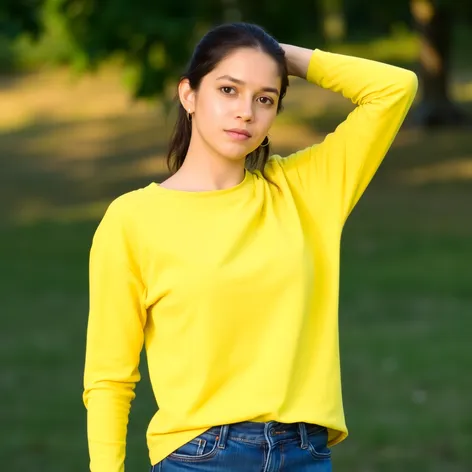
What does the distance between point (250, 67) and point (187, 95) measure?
201 millimetres

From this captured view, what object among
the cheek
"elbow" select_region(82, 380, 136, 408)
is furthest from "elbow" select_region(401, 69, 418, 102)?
"elbow" select_region(82, 380, 136, 408)

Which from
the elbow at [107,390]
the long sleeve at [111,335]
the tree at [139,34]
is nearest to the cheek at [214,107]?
the long sleeve at [111,335]

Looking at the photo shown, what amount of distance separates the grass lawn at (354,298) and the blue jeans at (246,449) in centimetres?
348

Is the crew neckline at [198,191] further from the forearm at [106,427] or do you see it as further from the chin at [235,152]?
the forearm at [106,427]

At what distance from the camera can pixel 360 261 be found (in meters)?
12.6

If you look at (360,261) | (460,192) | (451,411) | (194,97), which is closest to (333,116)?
(460,192)

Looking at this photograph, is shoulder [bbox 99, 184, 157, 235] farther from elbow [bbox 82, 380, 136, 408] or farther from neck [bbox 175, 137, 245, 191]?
elbow [bbox 82, 380, 136, 408]

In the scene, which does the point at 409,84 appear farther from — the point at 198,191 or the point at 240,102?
the point at 198,191

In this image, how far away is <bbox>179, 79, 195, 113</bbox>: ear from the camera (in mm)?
2760

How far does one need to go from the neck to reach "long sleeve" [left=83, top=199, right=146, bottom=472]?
8.1 inches

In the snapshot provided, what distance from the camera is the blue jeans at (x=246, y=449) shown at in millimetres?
2533

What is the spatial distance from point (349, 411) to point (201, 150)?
460 cm

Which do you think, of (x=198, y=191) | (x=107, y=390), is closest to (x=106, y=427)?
(x=107, y=390)

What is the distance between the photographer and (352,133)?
2.85 meters
